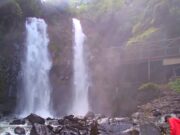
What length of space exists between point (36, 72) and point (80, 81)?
518cm

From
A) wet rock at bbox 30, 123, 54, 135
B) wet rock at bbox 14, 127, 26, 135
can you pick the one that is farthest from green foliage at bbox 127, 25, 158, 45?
wet rock at bbox 30, 123, 54, 135

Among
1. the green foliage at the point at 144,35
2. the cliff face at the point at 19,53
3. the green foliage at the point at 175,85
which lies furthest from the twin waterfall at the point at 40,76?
the green foliage at the point at 175,85

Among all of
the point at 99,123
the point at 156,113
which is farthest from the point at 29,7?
the point at 99,123

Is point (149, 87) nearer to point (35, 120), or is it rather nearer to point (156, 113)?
point (156, 113)

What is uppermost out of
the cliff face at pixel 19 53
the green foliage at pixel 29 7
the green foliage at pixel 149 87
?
the green foliage at pixel 29 7

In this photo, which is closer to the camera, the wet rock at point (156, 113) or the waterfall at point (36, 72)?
the wet rock at point (156, 113)

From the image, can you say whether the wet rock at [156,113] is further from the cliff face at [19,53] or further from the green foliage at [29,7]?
the green foliage at [29,7]

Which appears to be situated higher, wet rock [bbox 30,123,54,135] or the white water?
the white water

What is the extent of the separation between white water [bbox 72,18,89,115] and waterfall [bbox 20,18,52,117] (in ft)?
10.1

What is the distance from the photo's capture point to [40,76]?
115 feet

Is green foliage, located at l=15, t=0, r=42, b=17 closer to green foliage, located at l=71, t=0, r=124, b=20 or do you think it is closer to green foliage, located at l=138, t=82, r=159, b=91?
green foliage, located at l=71, t=0, r=124, b=20

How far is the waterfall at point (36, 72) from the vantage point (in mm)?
33531

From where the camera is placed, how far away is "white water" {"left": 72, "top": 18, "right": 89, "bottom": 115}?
35.5 m

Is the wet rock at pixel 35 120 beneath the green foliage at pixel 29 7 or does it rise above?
A: beneath
